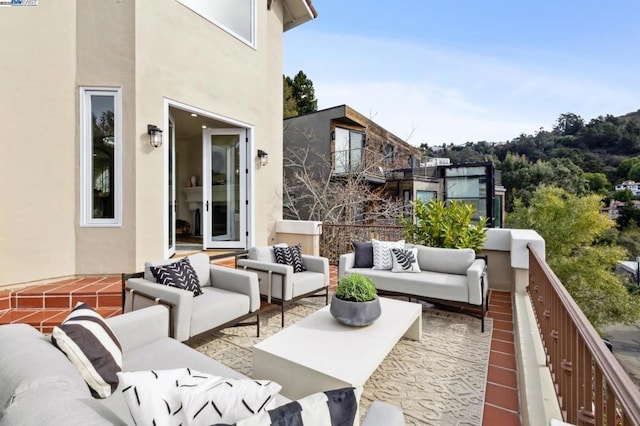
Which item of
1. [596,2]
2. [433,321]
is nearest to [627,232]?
[596,2]

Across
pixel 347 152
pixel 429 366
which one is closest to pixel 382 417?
pixel 429 366

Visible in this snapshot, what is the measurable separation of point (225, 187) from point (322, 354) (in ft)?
15.6

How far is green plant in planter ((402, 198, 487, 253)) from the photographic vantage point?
183 inches

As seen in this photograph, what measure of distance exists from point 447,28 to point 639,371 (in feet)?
44.6

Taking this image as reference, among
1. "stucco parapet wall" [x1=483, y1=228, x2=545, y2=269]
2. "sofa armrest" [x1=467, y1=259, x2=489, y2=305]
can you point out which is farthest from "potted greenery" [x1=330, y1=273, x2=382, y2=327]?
"stucco parapet wall" [x1=483, y1=228, x2=545, y2=269]

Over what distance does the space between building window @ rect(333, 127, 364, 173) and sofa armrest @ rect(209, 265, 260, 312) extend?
24.7ft

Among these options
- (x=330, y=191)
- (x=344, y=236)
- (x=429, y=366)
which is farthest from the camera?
(x=330, y=191)

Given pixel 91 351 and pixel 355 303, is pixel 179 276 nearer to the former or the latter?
pixel 91 351

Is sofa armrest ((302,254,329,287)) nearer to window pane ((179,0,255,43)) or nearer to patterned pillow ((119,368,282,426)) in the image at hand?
patterned pillow ((119,368,282,426))

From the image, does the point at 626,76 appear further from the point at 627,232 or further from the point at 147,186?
the point at 147,186

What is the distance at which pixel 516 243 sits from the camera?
418 cm

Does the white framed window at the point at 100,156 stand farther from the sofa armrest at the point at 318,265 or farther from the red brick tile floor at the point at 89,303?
the sofa armrest at the point at 318,265

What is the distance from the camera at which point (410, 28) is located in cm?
1171

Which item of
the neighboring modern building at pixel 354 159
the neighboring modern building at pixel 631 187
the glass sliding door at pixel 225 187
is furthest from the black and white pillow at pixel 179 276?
the neighboring modern building at pixel 631 187
